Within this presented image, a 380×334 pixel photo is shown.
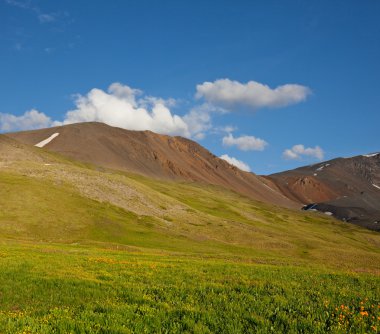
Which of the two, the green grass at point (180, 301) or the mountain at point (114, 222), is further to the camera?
the mountain at point (114, 222)

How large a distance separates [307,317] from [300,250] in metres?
90.6

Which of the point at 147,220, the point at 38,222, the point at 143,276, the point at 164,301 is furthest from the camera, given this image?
the point at 147,220

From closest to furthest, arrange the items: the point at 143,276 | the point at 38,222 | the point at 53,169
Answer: the point at 143,276 < the point at 38,222 < the point at 53,169

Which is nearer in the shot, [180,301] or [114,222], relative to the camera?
[180,301]

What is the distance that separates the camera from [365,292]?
2059 cm

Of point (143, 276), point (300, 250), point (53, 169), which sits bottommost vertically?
point (300, 250)

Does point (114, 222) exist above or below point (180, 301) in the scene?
below

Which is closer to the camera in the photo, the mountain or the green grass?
the green grass

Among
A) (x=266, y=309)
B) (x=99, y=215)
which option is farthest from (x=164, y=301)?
(x=99, y=215)

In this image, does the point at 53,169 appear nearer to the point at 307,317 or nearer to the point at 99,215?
the point at 99,215

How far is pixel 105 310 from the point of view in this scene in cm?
1588

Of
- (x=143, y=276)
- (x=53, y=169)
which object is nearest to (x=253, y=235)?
(x=53, y=169)

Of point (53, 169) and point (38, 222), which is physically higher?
point (53, 169)

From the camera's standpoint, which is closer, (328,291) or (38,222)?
(328,291)
